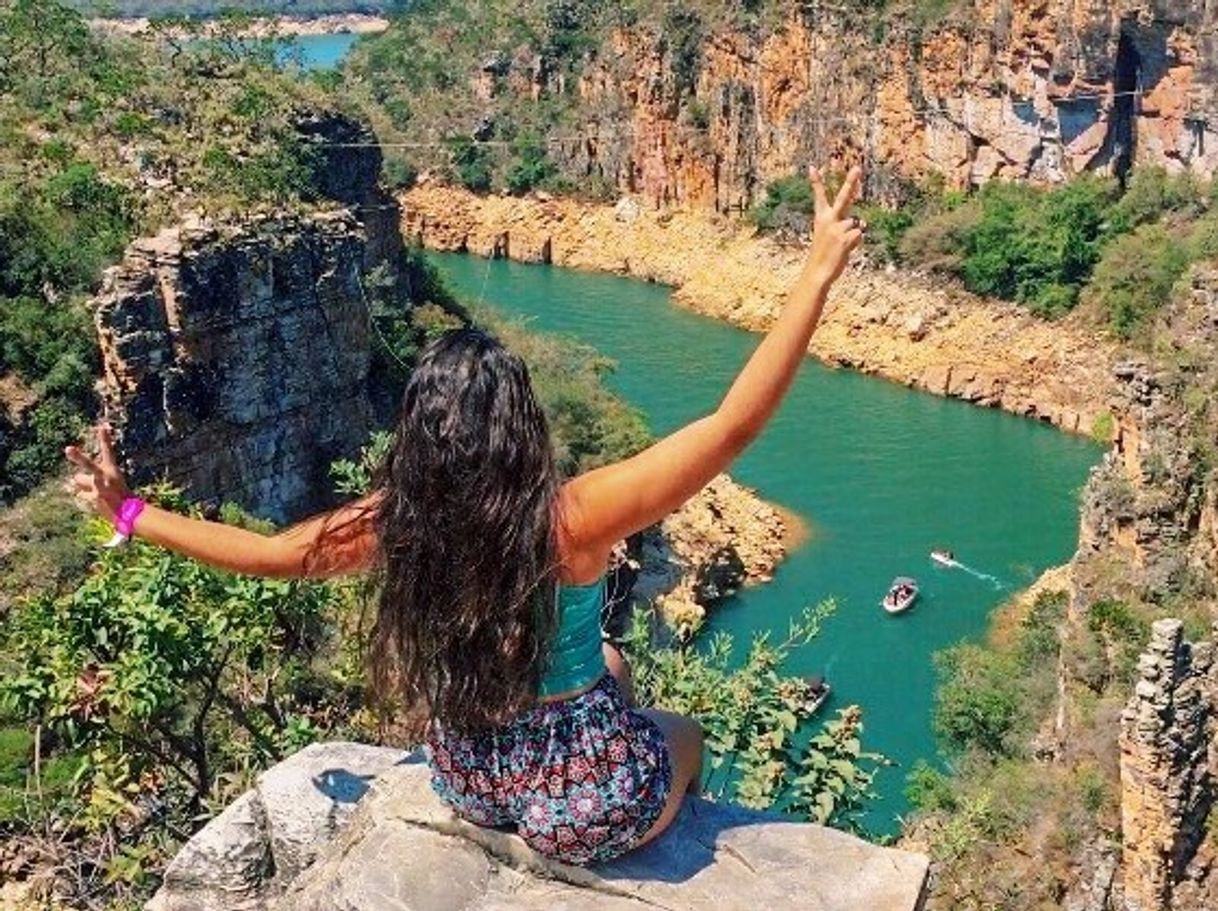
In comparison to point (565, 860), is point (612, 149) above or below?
below

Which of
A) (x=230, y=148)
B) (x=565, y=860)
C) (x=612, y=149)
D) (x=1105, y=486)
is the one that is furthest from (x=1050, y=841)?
(x=612, y=149)

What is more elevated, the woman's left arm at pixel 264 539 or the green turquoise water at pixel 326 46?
the woman's left arm at pixel 264 539

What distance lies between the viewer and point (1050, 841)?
32.0ft

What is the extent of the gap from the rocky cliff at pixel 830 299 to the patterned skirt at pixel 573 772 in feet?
67.3

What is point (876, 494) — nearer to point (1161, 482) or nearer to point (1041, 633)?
point (1041, 633)

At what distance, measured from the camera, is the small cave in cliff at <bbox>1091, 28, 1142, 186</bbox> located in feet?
112

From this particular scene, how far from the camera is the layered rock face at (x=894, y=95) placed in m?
33.7

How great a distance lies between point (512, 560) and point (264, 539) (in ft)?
1.76

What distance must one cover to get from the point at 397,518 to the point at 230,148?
53.0 ft

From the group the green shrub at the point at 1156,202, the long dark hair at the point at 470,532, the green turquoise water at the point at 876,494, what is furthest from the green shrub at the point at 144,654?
the green shrub at the point at 1156,202

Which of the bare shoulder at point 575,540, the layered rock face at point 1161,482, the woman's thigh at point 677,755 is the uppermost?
the bare shoulder at point 575,540

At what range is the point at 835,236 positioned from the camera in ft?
8.89

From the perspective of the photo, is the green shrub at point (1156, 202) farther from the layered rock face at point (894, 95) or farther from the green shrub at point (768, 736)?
the green shrub at point (768, 736)

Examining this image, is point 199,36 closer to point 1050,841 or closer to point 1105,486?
point 1105,486
